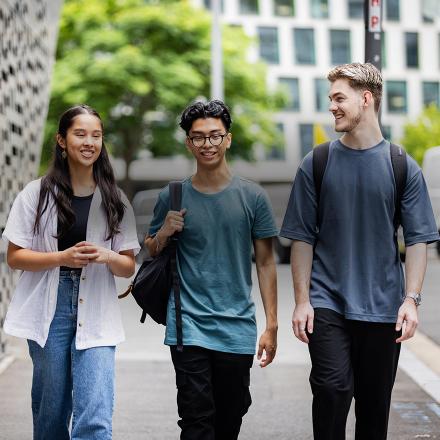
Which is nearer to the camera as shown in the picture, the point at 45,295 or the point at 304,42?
the point at 45,295

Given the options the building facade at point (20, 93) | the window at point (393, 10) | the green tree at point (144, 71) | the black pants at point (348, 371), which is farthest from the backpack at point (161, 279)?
the window at point (393, 10)

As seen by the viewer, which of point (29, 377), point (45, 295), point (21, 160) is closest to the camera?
point (45, 295)

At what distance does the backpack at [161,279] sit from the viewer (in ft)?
14.4

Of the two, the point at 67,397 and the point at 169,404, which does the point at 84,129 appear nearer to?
the point at 67,397

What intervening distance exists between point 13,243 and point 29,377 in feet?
13.1

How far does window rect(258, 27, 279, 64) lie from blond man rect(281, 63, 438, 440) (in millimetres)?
51137

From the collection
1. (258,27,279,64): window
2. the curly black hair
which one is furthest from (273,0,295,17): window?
the curly black hair

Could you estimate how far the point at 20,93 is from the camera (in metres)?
9.37

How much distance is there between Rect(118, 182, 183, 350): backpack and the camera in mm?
4398

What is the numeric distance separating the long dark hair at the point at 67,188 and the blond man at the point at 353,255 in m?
0.67

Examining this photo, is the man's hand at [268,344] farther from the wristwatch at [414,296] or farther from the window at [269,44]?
the window at [269,44]

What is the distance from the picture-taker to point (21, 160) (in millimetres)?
9617

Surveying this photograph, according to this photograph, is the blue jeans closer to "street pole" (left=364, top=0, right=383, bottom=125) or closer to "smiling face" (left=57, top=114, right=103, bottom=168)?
"smiling face" (left=57, top=114, right=103, bottom=168)

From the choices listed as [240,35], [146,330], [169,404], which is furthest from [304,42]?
[169,404]
